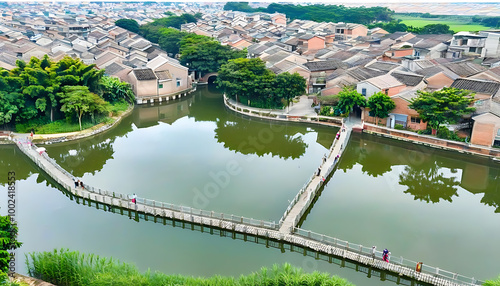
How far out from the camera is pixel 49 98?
28.9 metres

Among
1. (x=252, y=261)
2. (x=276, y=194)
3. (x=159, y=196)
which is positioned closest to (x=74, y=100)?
(x=159, y=196)

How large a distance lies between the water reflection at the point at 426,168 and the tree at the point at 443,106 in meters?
2.12

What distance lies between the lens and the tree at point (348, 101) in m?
31.0

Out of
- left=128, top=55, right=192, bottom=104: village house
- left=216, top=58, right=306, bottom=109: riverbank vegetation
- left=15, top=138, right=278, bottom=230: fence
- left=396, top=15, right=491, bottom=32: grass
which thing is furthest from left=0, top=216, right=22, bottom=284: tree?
left=396, top=15, right=491, bottom=32: grass

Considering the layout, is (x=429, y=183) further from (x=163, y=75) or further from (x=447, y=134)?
(x=163, y=75)

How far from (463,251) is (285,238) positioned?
282 inches

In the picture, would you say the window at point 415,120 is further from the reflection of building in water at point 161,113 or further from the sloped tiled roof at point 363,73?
the reflection of building in water at point 161,113

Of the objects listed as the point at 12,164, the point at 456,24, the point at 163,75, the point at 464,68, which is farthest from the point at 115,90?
the point at 456,24

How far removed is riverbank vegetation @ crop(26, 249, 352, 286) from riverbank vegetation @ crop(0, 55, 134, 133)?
53.7ft

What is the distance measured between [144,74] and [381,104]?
21568 mm

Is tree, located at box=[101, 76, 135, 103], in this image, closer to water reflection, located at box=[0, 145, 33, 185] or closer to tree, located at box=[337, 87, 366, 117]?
water reflection, located at box=[0, 145, 33, 185]

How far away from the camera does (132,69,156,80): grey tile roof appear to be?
38.0m

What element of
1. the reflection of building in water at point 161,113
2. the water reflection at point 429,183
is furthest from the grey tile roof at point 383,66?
the reflection of building in water at point 161,113

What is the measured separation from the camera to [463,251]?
16609 mm
